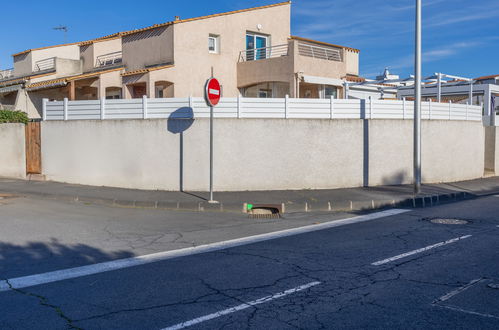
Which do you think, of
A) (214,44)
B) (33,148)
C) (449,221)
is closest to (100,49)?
(214,44)

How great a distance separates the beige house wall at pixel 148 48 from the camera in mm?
20875

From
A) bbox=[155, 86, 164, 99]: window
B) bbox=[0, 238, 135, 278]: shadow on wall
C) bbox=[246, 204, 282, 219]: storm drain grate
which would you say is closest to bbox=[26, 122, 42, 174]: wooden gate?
bbox=[155, 86, 164, 99]: window

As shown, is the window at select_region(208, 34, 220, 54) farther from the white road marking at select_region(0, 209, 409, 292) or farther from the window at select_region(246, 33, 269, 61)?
the white road marking at select_region(0, 209, 409, 292)

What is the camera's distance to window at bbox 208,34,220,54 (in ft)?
72.9

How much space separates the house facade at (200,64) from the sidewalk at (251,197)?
681 cm

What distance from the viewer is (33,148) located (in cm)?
1625

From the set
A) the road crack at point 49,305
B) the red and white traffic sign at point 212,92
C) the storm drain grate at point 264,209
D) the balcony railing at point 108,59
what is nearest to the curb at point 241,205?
the storm drain grate at point 264,209

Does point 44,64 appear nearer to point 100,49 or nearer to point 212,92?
point 100,49

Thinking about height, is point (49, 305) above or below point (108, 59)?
below

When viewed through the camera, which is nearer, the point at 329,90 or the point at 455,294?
the point at 455,294

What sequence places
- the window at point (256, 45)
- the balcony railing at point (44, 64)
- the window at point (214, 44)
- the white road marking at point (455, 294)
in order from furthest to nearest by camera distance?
1. the balcony railing at point (44, 64)
2. the window at point (256, 45)
3. the window at point (214, 44)
4. the white road marking at point (455, 294)

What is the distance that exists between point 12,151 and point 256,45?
499 inches

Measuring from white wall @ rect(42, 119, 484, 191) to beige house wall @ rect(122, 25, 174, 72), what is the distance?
6.89 m

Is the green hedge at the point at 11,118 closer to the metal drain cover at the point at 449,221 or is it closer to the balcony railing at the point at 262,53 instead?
the balcony railing at the point at 262,53
